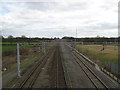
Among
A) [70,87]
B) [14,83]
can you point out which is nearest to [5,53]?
[14,83]

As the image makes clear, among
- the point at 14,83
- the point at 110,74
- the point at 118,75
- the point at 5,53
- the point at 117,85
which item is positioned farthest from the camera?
the point at 5,53

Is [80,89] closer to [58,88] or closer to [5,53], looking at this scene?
[58,88]

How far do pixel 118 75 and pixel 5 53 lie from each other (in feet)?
119

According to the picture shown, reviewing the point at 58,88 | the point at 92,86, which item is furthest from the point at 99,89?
the point at 58,88

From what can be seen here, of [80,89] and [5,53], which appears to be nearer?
[80,89]

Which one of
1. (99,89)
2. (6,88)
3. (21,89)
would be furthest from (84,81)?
(6,88)

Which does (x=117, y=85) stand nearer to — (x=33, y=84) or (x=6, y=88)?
(x=33, y=84)

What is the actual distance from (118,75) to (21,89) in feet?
28.3

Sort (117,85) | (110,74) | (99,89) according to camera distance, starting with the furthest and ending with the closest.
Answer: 1. (110,74)
2. (117,85)
3. (99,89)

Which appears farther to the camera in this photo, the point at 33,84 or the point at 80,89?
the point at 33,84

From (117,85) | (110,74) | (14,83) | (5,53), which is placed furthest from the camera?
(5,53)

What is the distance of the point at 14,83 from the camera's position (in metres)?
14.1

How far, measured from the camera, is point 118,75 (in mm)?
15570

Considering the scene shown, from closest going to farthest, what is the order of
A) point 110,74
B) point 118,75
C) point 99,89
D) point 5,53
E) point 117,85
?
point 99,89 → point 117,85 → point 118,75 → point 110,74 → point 5,53
